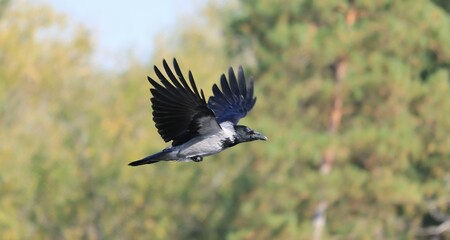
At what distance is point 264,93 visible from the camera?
24.4m

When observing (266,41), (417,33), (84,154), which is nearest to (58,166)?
(84,154)

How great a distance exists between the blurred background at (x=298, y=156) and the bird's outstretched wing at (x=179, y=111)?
39.5ft

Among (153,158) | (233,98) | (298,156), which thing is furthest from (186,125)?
(298,156)

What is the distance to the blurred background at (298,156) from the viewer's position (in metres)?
23.6

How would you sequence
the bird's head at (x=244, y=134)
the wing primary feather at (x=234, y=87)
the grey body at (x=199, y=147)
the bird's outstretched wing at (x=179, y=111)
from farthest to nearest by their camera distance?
the wing primary feather at (x=234, y=87), the bird's head at (x=244, y=134), the grey body at (x=199, y=147), the bird's outstretched wing at (x=179, y=111)

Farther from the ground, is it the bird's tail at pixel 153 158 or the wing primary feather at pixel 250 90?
the wing primary feather at pixel 250 90

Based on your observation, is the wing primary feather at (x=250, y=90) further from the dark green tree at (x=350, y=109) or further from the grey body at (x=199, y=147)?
the dark green tree at (x=350, y=109)

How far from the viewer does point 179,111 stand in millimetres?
10680

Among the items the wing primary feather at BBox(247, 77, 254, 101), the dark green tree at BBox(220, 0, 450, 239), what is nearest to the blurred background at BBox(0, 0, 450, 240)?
the dark green tree at BBox(220, 0, 450, 239)

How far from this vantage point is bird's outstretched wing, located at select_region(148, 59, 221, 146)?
408 inches

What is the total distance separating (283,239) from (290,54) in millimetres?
3707

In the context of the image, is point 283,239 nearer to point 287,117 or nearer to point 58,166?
point 287,117

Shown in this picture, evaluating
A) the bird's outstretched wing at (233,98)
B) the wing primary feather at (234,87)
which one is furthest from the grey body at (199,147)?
the wing primary feather at (234,87)

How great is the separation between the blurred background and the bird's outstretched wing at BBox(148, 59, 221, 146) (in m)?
12.0
